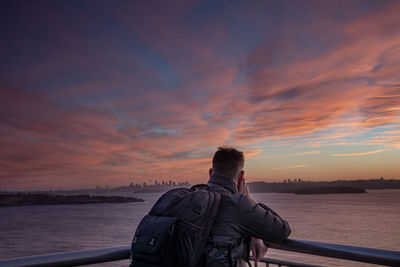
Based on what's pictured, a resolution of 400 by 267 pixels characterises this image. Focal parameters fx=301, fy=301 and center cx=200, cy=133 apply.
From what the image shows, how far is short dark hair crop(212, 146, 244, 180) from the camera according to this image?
7.50ft

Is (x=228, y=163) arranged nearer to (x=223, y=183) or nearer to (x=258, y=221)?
(x=223, y=183)

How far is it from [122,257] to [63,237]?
56.2 m

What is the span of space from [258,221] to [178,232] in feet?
1.77

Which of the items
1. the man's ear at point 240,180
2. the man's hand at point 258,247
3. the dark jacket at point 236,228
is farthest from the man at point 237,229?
the man's ear at point 240,180

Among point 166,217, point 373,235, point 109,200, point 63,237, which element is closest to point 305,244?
point 166,217

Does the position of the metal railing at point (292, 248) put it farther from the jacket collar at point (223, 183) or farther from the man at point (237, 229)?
the jacket collar at point (223, 183)

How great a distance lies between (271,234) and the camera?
2.04 m

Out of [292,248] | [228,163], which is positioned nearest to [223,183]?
[228,163]

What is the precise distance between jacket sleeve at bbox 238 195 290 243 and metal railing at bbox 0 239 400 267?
7.2 inches

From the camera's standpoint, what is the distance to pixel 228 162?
2.30 m

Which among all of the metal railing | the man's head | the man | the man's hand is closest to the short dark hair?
the man's head

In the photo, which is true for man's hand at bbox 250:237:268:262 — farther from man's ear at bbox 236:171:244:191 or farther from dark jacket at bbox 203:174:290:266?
man's ear at bbox 236:171:244:191

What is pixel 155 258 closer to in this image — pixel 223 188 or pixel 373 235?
pixel 223 188

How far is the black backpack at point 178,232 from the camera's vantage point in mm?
1871
